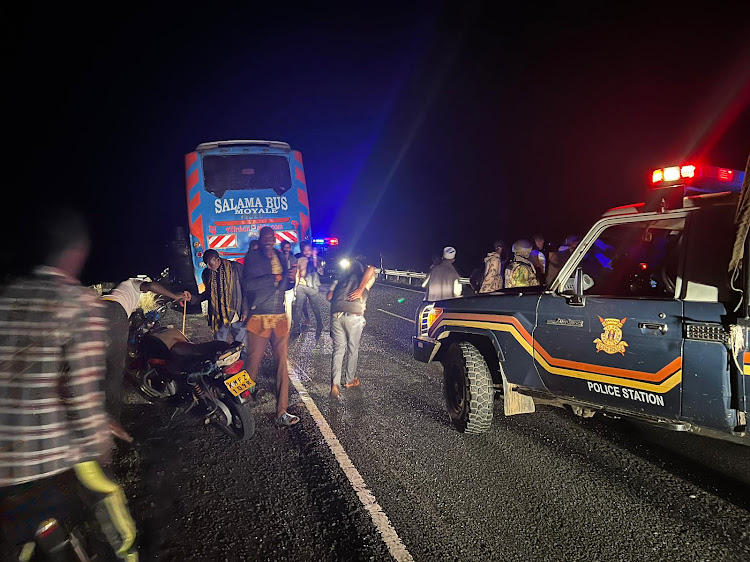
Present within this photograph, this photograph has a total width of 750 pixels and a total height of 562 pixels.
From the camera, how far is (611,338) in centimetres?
405

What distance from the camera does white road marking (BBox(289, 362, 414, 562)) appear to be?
10.8 ft

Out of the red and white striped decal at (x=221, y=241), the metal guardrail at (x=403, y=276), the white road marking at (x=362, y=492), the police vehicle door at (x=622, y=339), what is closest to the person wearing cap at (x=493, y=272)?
the police vehicle door at (x=622, y=339)

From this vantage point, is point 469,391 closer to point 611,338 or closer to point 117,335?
point 611,338

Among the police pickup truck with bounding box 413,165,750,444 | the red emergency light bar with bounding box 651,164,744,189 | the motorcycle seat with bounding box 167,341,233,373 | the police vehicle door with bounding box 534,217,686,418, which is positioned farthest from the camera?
the motorcycle seat with bounding box 167,341,233,373

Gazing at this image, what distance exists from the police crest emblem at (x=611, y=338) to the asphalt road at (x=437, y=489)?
104cm

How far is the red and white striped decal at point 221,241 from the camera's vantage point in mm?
11875

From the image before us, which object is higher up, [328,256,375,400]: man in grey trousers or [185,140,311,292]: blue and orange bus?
[185,140,311,292]: blue and orange bus

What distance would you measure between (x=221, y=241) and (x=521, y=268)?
698 cm

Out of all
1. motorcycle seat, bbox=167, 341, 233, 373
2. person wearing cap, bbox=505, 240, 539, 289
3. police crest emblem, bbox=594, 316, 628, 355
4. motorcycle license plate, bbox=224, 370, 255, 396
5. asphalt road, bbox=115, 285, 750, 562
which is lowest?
asphalt road, bbox=115, 285, 750, 562

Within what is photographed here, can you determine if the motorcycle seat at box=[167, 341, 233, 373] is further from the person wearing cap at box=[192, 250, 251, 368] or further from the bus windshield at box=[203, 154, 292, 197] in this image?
the bus windshield at box=[203, 154, 292, 197]

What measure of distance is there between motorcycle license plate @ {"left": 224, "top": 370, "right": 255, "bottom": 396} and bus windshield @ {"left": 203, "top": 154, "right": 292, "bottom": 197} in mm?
7570

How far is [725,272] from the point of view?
11.6 feet

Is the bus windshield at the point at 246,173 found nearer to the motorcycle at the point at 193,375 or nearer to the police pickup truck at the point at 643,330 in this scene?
the motorcycle at the point at 193,375

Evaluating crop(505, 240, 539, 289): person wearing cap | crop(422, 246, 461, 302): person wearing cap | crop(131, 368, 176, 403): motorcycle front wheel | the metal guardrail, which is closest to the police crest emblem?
crop(505, 240, 539, 289): person wearing cap
